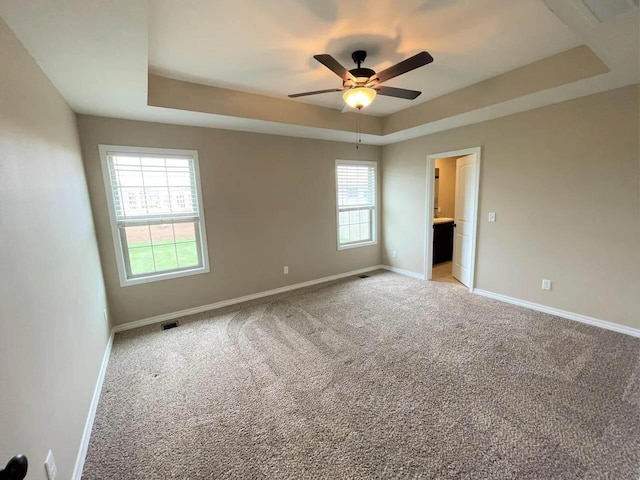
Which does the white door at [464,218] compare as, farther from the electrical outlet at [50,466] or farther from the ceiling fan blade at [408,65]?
the electrical outlet at [50,466]

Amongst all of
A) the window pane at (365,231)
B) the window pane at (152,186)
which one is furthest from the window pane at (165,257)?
the window pane at (365,231)

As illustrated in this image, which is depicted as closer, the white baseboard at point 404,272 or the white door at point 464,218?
the white door at point 464,218

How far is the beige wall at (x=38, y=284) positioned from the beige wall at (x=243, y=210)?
898 millimetres

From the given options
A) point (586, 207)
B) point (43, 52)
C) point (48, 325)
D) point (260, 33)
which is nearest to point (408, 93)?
point (260, 33)

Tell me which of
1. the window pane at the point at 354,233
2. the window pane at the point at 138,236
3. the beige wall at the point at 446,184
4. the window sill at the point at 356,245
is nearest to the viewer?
the window pane at the point at 138,236

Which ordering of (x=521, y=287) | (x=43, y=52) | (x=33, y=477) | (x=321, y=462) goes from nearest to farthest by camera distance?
(x=33, y=477), (x=321, y=462), (x=43, y=52), (x=521, y=287)

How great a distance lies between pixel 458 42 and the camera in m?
2.21

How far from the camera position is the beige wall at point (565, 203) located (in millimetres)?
2645

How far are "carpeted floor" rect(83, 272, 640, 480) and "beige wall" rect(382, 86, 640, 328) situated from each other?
43 cm

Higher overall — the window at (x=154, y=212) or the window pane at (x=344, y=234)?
the window at (x=154, y=212)

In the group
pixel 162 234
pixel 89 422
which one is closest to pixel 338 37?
pixel 162 234

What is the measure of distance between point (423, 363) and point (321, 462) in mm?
1254

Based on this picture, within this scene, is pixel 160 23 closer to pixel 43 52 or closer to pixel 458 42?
pixel 43 52

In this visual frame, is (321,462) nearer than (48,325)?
No
